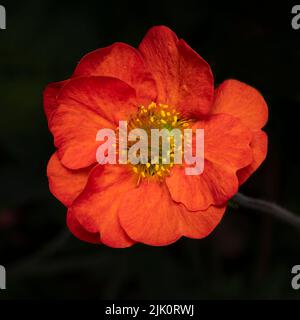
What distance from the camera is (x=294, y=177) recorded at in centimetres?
168

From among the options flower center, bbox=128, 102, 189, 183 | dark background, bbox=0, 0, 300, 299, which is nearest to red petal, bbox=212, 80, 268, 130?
flower center, bbox=128, 102, 189, 183

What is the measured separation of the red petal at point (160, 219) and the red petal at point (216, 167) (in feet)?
0.06

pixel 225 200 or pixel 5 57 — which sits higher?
pixel 5 57

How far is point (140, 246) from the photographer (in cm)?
179

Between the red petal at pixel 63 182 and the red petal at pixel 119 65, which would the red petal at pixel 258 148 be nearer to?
the red petal at pixel 119 65

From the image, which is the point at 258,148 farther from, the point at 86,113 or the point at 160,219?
the point at 86,113

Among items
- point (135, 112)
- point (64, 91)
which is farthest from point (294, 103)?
point (64, 91)

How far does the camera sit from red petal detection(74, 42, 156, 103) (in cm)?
103

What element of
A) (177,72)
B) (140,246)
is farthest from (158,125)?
(140,246)

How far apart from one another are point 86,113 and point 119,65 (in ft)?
0.35

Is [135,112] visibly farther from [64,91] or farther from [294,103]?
[294,103]

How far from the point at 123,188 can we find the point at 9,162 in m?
0.81

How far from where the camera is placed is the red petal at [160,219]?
104 centimetres

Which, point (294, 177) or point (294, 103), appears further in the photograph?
point (294, 177)
